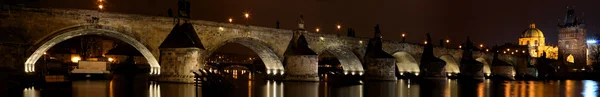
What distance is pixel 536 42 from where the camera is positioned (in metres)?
149

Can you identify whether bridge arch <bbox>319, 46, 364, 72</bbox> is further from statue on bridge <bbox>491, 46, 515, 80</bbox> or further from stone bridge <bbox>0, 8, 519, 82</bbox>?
statue on bridge <bbox>491, 46, 515, 80</bbox>

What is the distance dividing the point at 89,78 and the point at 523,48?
12953 centimetres

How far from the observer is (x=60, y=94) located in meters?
23.3

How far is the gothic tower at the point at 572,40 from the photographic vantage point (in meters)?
137

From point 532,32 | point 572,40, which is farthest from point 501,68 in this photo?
point 532,32

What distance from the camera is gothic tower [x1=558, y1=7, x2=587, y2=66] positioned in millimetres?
136625

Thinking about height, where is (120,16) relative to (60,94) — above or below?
above

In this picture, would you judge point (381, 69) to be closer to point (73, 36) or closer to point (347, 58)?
point (347, 58)

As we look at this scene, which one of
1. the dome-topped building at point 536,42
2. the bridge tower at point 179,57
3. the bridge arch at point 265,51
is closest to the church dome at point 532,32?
the dome-topped building at point 536,42

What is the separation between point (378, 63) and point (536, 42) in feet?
370

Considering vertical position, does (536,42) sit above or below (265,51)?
above

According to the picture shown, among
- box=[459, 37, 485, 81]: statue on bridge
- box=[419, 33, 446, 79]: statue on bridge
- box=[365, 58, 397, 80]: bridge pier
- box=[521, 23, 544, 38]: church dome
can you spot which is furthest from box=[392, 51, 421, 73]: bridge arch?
box=[521, 23, 544, 38]: church dome

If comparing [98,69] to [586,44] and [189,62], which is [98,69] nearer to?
[189,62]

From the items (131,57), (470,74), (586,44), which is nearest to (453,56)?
(470,74)
